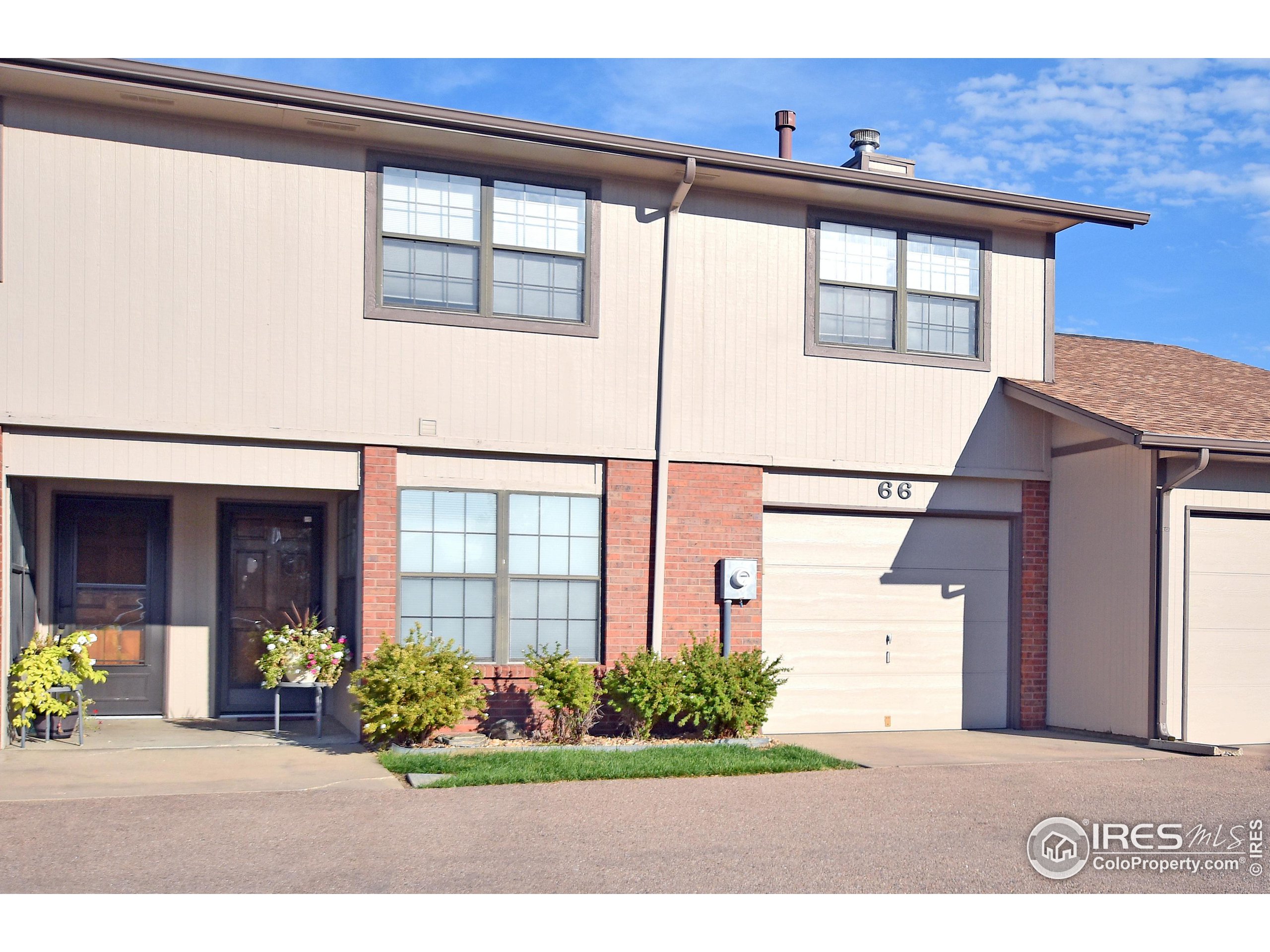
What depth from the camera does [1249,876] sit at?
22.0 ft

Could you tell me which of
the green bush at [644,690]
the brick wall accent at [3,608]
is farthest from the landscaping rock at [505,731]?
the brick wall accent at [3,608]

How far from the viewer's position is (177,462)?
34.4 feet

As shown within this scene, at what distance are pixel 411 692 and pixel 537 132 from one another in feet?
16.3

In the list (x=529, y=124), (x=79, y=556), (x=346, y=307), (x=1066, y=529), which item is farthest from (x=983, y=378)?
(x=79, y=556)

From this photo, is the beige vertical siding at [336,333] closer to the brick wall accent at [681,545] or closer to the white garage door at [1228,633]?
the brick wall accent at [681,545]

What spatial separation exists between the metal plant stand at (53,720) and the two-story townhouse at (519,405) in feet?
2.17

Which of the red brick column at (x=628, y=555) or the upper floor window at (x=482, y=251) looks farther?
the red brick column at (x=628, y=555)

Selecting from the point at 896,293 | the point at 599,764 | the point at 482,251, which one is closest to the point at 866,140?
the point at 896,293

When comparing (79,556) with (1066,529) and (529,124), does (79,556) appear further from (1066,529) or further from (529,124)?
(1066,529)

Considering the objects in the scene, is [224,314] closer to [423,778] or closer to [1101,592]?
[423,778]

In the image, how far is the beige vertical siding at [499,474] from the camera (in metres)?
11.2

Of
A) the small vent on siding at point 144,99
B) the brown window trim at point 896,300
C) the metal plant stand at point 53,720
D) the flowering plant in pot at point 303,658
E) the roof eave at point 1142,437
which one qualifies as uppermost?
the small vent on siding at point 144,99

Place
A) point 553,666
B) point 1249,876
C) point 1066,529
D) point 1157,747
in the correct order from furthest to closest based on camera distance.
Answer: point 1066,529, point 1157,747, point 553,666, point 1249,876

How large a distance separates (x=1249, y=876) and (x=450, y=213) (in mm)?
8152
